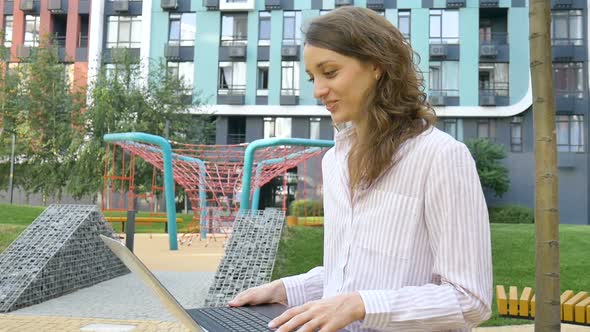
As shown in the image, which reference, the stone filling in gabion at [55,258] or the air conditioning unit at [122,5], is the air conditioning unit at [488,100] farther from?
the stone filling in gabion at [55,258]

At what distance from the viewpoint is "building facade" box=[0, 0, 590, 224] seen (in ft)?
90.3

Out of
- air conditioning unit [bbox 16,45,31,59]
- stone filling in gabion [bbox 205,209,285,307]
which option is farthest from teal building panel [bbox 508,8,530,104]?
air conditioning unit [bbox 16,45,31,59]

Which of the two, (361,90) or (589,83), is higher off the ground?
(589,83)

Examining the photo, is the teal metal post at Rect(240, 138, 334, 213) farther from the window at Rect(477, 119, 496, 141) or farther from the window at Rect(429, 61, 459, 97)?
the window at Rect(477, 119, 496, 141)

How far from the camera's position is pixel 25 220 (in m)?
15.5

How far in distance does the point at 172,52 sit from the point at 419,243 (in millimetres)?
29630

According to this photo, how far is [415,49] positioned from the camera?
90.7 ft

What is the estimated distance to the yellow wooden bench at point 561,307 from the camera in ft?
17.3

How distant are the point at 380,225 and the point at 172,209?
12829 millimetres

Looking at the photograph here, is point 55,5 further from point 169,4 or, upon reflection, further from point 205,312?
point 205,312

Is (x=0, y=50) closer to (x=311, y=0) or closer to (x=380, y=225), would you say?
(x=311, y=0)

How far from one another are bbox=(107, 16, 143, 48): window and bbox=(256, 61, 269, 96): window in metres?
6.68

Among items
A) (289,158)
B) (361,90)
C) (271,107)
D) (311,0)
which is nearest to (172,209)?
(289,158)

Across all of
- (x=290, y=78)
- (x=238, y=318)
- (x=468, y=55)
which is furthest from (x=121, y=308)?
(x=468, y=55)
